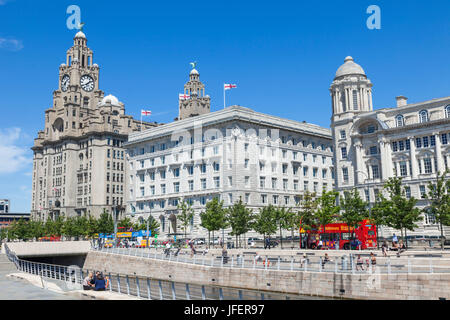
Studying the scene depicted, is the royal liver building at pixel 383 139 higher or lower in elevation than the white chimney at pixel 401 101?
lower

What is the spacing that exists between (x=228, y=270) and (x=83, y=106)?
4101 inches

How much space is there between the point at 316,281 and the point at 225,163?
4924cm

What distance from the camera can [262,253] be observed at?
4791 centimetres

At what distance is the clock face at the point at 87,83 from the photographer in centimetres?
13350

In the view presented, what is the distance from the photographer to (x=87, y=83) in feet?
442

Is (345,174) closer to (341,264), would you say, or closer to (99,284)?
(341,264)

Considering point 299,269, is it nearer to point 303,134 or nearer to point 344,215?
point 344,215

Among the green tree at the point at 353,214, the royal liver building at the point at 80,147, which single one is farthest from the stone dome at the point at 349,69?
the royal liver building at the point at 80,147

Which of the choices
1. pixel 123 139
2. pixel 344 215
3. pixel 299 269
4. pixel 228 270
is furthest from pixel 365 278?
pixel 123 139

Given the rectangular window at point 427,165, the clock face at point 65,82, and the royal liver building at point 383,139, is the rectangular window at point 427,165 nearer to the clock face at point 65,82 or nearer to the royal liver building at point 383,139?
the royal liver building at point 383,139

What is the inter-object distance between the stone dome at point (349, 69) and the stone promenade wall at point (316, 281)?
5268 centimetres

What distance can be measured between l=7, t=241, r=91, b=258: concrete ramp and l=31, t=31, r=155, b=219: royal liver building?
4664 cm

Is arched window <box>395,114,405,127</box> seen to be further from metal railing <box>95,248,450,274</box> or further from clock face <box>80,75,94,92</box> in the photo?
clock face <box>80,75,94,92</box>
